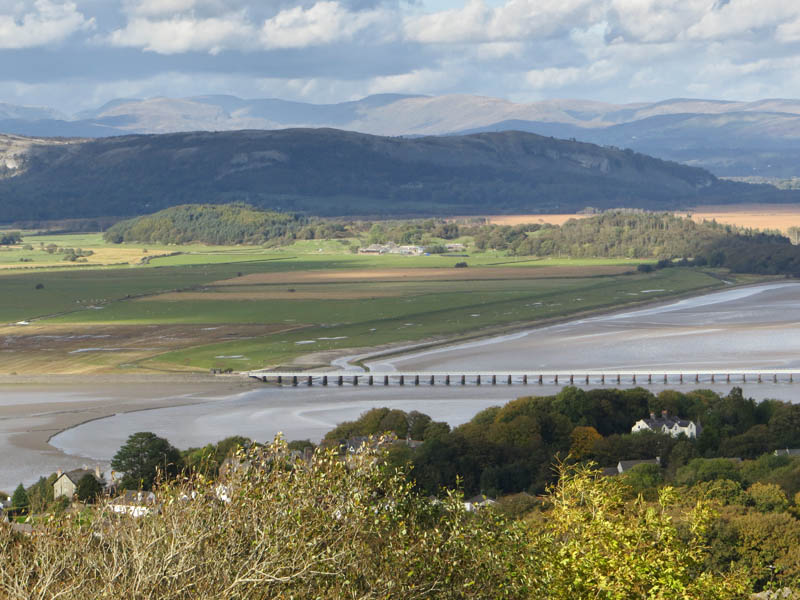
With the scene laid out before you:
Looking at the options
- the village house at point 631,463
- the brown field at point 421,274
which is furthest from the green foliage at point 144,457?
the brown field at point 421,274

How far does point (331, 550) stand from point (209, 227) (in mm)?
174624

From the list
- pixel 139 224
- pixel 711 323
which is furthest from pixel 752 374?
pixel 139 224

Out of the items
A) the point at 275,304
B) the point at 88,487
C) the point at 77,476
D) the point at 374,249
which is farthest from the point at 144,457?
the point at 374,249

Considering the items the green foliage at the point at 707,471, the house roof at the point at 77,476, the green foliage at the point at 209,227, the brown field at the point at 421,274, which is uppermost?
the green foliage at the point at 209,227

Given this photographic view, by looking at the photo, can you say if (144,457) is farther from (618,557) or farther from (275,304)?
(275,304)

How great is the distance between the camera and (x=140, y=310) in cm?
8562

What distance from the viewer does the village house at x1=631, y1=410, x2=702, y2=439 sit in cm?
4003

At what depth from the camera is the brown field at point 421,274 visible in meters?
110

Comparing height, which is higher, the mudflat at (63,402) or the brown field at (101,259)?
the brown field at (101,259)

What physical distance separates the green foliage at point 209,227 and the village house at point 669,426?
134274 millimetres

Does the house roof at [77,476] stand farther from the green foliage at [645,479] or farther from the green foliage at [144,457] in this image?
the green foliage at [645,479]

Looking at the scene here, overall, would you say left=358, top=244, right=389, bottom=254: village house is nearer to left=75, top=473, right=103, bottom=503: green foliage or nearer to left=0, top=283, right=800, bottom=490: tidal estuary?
left=0, top=283, right=800, bottom=490: tidal estuary

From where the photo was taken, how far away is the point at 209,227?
183 meters

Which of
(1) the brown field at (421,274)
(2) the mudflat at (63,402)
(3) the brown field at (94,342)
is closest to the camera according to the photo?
(2) the mudflat at (63,402)
